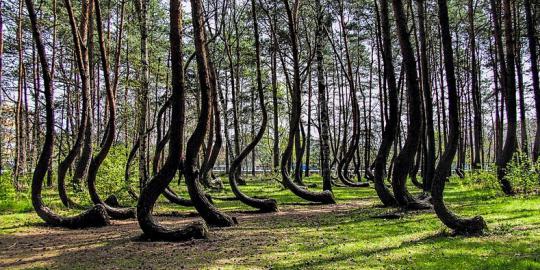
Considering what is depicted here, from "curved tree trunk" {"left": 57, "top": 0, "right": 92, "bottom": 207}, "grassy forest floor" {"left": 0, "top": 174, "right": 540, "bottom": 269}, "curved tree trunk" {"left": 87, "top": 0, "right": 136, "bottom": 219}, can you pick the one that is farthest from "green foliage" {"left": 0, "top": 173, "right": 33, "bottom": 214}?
"curved tree trunk" {"left": 87, "top": 0, "right": 136, "bottom": 219}

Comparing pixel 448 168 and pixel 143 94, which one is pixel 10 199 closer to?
pixel 143 94

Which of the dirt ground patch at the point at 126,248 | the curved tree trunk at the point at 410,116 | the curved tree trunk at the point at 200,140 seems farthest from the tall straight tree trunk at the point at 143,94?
the curved tree trunk at the point at 410,116

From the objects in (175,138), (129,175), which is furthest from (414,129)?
(129,175)

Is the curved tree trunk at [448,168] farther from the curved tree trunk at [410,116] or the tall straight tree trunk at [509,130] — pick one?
the tall straight tree trunk at [509,130]

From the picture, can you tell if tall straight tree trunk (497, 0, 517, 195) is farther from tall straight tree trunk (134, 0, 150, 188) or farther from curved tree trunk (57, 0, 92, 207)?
curved tree trunk (57, 0, 92, 207)

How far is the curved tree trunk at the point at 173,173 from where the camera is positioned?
8.84 m

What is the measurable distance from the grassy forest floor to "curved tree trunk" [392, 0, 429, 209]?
106 centimetres

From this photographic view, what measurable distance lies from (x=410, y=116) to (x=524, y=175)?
4.97 meters

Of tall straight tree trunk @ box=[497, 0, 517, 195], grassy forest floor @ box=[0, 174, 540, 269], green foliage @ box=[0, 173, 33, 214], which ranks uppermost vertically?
tall straight tree trunk @ box=[497, 0, 517, 195]

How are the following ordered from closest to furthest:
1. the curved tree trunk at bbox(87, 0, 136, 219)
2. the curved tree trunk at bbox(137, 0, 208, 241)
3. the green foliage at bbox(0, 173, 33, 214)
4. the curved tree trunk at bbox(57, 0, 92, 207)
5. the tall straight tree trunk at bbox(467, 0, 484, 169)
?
1. the curved tree trunk at bbox(137, 0, 208, 241)
2. the curved tree trunk at bbox(57, 0, 92, 207)
3. the curved tree trunk at bbox(87, 0, 136, 219)
4. the green foliage at bbox(0, 173, 33, 214)
5. the tall straight tree trunk at bbox(467, 0, 484, 169)

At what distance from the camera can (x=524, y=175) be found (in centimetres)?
1401

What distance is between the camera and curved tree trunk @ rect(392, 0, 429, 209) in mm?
11523

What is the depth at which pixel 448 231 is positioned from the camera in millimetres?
8312

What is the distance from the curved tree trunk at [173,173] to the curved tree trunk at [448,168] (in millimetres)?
4582
